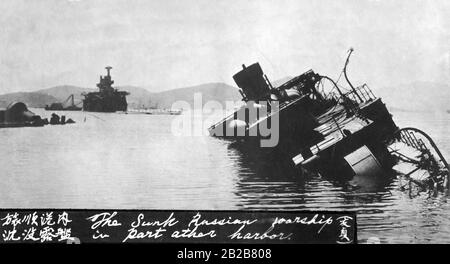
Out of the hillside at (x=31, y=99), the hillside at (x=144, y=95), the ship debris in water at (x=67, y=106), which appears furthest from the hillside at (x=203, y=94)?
the hillside at (x=31, y=99)

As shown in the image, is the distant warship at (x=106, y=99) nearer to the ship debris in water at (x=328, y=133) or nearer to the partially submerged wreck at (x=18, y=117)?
the partially submerged wreck at (x=18, y=117)

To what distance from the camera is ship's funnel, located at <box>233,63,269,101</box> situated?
402 centimetres

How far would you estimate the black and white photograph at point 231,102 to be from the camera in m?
3.95

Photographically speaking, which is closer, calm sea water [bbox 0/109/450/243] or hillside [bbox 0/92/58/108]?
calm sea water [bbox 0/109/450/243]

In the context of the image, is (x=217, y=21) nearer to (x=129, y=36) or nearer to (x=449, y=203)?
(x=129, y=36)

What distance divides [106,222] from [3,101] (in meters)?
1.09

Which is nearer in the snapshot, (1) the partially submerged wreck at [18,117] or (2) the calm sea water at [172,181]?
(2) the calm sea water at [172,181]

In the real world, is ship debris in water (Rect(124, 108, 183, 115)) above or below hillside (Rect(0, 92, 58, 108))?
below

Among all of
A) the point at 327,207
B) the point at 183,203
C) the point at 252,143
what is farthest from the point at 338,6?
the point at 183,203
